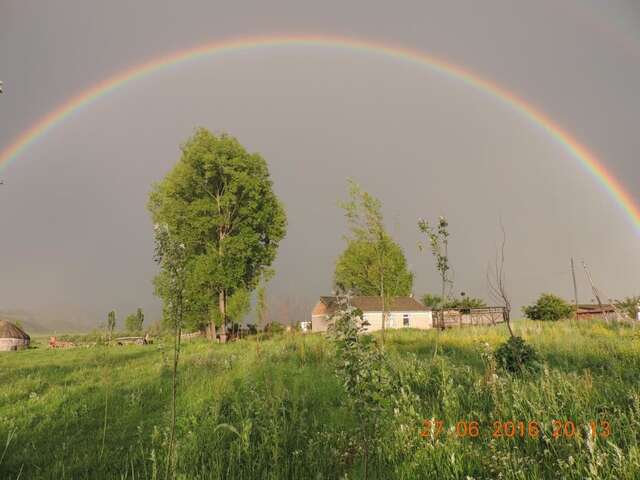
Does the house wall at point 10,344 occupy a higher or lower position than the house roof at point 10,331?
lower

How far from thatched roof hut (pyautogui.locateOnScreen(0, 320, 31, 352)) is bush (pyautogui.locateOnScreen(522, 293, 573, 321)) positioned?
149 ft

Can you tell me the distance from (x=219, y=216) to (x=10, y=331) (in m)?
19.0

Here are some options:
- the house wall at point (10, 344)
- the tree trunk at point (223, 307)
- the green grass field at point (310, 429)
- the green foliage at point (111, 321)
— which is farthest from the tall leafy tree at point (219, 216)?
the green foliage at point (111, 321)

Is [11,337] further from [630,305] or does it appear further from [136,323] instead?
[630,305]

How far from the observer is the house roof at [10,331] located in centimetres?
3017

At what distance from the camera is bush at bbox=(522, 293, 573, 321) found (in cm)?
3678

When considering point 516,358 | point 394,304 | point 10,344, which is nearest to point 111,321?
point 516,358

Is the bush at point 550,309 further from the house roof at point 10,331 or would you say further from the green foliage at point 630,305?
the house roof at point 10,331

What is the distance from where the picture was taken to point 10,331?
100 feet

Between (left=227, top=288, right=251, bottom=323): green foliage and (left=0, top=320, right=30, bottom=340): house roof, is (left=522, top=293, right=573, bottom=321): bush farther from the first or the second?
(left=0, top=320, right=30, bottom=340): house roof

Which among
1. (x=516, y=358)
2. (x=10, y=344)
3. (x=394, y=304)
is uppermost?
(x=394, y=304)

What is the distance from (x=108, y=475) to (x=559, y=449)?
4.91 m

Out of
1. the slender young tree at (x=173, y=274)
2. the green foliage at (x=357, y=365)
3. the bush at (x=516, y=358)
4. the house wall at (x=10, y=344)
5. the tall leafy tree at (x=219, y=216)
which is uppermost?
the tall leafy tree at (x=219, y=216)

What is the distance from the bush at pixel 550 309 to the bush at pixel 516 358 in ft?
107
